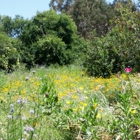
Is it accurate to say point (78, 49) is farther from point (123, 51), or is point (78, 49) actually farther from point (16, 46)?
point (123, 51)

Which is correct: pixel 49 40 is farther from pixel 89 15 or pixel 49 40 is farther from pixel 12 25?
pixel 89 15

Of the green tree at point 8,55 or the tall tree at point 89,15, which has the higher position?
the tall tree at point 89,15

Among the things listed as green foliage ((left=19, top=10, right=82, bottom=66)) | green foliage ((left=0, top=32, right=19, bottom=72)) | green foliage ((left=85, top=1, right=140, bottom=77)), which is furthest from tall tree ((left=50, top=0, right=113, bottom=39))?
green foliage ((left=85, top=1, right=140, bottom=77))

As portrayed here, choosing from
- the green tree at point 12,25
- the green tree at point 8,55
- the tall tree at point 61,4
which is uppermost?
the tall tree at point 61,4

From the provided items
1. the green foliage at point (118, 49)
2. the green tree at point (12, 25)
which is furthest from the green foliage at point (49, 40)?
the green foliage at point (118, 49)

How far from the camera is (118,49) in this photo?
34.5 feet

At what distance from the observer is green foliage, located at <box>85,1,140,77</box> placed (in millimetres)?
9555

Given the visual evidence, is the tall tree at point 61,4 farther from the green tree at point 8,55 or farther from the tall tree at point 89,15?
the green tree at point 8,55

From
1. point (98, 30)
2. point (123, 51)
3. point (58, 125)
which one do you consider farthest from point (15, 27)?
point (58, 125)

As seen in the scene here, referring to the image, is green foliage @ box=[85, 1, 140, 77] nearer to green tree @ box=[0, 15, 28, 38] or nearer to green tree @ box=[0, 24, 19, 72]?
green tree @ box=[0, 24, 19, 72]

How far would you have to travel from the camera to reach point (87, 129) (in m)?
3.00

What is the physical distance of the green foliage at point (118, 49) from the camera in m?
9.55

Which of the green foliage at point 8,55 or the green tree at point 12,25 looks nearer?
the green foliage at point 8,55

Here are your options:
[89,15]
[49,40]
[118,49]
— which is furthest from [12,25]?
[118,49]
